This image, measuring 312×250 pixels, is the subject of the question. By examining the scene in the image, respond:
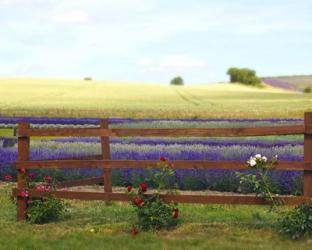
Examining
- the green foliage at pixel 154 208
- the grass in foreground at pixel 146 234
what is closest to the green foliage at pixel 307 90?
the grass in foreground at pixel 146 234

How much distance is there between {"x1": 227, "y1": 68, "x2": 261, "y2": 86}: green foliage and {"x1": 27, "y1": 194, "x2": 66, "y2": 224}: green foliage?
102080mm

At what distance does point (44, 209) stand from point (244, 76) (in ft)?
351

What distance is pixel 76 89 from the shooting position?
6378 cm

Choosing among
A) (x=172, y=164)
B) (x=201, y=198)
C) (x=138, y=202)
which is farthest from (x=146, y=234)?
(x=172, y=164)

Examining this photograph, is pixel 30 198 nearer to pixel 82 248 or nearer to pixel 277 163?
pixel 82 248

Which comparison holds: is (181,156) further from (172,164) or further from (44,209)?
(172,164)

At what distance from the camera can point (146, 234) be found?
8406 millimetres

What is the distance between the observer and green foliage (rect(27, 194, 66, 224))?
928 cm

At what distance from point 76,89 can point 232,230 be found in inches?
2208

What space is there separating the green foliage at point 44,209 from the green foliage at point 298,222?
3129 millimetres

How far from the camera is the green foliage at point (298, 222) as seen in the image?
315 inches

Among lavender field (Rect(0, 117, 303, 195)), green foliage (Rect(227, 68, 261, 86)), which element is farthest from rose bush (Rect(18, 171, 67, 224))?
green foliage (Rect(227, 68, 261, 86))

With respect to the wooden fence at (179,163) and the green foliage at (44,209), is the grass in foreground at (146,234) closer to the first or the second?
the green foliage at (44,209)

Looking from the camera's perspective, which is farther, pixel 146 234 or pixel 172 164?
pixel 172 164
